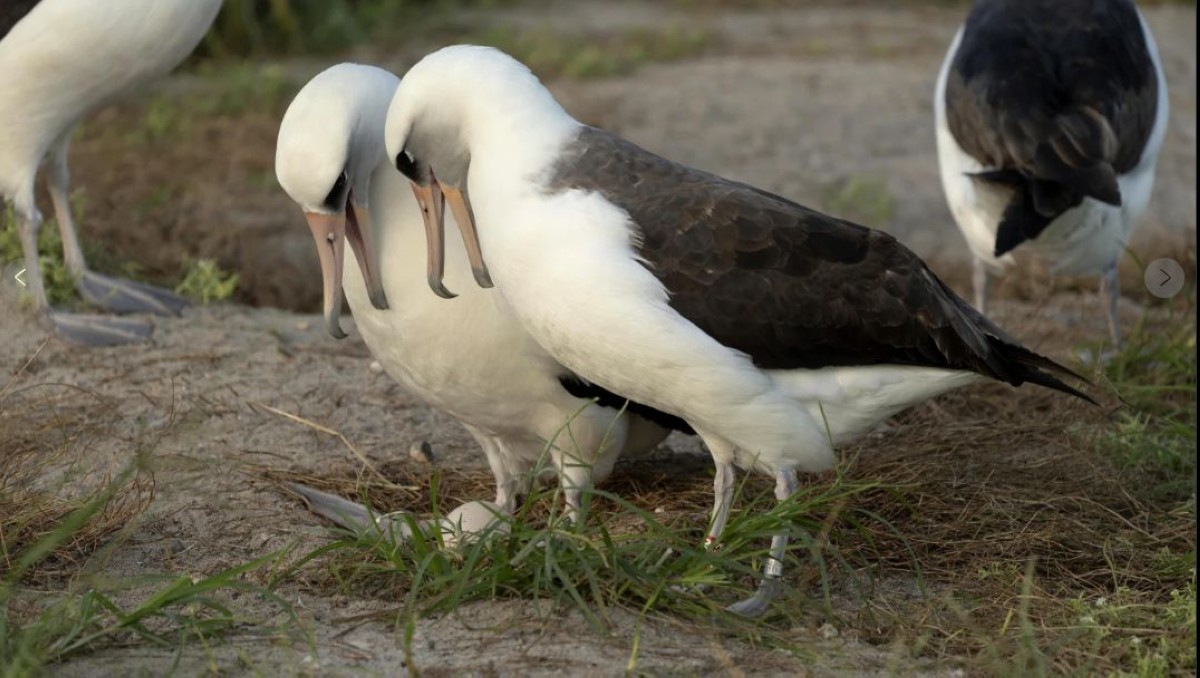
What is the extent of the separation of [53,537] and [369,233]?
1310mm

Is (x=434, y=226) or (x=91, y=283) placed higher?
(x=434, y=226)

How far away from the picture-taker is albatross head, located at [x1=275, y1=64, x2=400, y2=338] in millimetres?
4227

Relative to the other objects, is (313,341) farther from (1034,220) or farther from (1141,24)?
(1141,24)

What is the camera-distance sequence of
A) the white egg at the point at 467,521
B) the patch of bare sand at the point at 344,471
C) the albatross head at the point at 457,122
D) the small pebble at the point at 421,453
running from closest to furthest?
the patch of bare sand at the point at 344,471
the albatross head at the point at 457,122
the white egg at the point at 467,521
the small pebble at the point at 421,453

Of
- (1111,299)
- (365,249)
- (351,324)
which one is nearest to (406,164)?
(365,249)

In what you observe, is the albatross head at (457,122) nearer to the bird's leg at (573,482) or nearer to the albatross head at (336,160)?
the albatross head at (336,160)

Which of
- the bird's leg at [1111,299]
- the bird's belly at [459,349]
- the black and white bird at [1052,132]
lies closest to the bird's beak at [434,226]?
the bird's belly at [459,349]

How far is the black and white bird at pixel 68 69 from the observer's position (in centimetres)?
584

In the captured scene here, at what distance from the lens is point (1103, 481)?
16.3 feet

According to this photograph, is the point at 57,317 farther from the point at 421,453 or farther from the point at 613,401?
the point at 613,401

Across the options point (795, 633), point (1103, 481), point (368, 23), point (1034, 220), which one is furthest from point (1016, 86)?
point (368, 23)

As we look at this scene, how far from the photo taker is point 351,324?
20.7ft

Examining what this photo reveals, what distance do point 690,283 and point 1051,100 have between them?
109 inches

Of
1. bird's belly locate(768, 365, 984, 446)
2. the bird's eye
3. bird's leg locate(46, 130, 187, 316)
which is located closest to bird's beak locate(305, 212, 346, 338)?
the bird's eye
